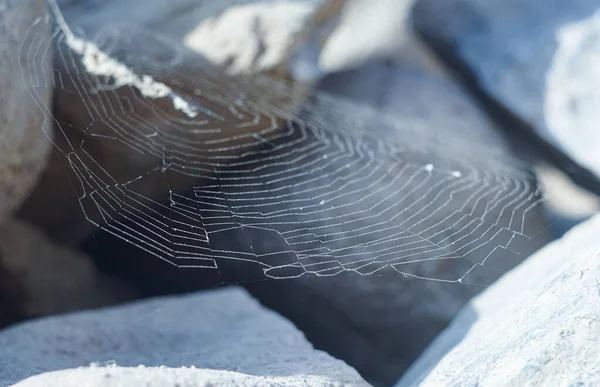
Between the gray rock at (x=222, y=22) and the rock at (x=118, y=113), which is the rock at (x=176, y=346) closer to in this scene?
the rock at (x=118, y=113)

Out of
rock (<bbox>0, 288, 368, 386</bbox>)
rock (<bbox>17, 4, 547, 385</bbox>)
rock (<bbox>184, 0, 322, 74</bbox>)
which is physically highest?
rock (<bbox>184, 0, 322, 74</bbox>)

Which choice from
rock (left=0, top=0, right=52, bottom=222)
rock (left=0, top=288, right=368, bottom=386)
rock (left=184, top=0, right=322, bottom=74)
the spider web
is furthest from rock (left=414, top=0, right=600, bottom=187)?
rock (left=0, top=0, right=52, bottom=222)

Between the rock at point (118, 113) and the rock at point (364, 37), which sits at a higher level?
the rock at point (364, 37)

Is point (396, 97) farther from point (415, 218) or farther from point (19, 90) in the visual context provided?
point (19, 90)

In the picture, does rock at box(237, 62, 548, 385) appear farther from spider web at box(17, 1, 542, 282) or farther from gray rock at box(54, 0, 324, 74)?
gray rock at box(54, 0, 324, 74)

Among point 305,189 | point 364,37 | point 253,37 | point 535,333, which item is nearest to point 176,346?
point 305,189

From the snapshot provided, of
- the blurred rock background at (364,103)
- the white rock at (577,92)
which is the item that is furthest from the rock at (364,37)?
the white rock at (577,92)

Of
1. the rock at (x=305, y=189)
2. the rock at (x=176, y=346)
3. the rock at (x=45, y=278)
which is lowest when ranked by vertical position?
the rock at (x=45, y=278)
